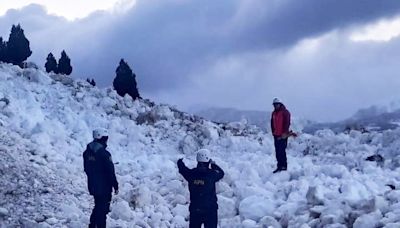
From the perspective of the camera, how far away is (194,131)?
2222cm

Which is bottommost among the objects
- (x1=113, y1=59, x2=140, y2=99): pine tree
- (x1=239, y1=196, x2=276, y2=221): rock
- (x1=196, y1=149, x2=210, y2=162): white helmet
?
(x1=239, y1=196, x2=276, y2=221): rock

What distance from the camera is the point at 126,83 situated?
28.0m

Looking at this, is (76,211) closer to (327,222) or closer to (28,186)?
(28,186)

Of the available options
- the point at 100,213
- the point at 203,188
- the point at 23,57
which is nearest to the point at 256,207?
the point at 203,188

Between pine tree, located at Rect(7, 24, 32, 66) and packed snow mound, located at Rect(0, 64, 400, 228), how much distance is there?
143 inches

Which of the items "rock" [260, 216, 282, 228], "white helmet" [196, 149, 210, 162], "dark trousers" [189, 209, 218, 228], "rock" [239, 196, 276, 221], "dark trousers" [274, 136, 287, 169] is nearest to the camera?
"white helmet" [196, 149, 210, 162]

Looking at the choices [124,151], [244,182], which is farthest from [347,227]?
[124,151]

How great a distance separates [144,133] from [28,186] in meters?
7.74

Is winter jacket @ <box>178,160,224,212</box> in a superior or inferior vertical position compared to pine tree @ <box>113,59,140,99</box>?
inferior

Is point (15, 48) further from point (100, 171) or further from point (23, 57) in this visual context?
point (100, 171)

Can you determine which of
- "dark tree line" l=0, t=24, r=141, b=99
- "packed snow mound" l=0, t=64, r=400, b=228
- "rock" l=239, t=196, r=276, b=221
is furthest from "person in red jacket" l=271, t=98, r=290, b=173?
"dark tree line" l=0, t=24, r=141, b=99

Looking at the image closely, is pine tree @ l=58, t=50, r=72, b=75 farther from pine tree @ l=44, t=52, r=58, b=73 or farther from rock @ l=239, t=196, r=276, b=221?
rock @ l=239, t=196, r=276, b=221

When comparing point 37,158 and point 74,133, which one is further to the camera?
point 74,133

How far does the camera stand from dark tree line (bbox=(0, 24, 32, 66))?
89.1 ft
